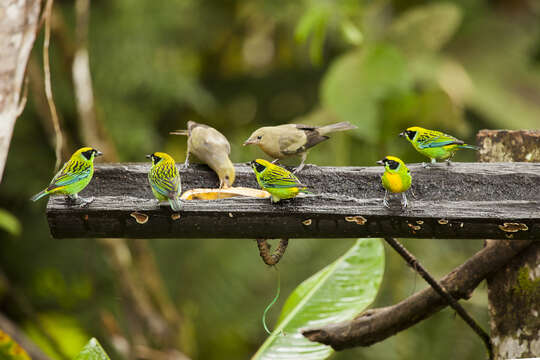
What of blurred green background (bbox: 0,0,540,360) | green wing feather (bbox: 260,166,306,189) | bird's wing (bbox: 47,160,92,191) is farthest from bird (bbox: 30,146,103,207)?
blurred green background (bbox: 0,0,540,360)

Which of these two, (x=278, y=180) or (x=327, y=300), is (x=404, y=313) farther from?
(x=278, y=180)

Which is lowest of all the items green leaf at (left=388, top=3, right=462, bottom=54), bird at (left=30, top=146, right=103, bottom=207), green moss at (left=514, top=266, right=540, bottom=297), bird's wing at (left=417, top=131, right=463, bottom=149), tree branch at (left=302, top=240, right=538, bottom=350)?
tree branch at (left=302, top=240, right=538, bottom=350)

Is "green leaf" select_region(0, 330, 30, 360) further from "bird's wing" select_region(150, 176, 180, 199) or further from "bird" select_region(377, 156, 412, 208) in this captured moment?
"bird" select_region(377, 156, 412, 208)

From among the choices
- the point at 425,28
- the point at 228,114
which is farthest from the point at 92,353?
the point at 228,114

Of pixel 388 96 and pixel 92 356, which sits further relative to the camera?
pixel 388 96

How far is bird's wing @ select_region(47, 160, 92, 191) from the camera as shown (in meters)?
1.41

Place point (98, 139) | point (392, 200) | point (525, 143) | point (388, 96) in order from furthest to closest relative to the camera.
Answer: point (98, 139)
point (388, 96)
point (525, 143)
point (392, 200)

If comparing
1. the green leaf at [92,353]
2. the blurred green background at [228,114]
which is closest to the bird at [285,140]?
the green leaf at [92,353]

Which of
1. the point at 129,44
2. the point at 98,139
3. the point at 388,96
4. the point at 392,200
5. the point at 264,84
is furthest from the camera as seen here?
the point at 264,84

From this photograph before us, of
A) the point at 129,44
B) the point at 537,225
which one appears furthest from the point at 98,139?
the point at 537,225

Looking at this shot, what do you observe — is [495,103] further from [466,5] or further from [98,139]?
[98,139]

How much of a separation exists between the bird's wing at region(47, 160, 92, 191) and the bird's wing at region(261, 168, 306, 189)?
0.42 m

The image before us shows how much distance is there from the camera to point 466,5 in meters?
5.71

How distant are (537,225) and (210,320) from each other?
411 cm
